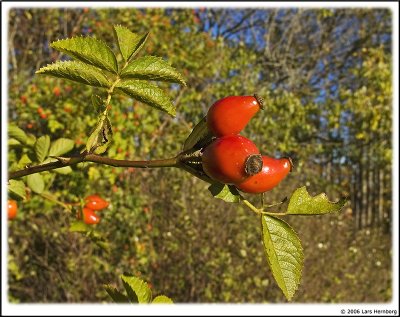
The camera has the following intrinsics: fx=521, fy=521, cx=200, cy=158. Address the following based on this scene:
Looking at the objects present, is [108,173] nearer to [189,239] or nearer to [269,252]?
[189,239]

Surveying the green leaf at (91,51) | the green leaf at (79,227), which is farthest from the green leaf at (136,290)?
the green leaf at (79,227)

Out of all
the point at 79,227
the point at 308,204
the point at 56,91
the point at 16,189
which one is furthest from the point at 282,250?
the point at 56,91

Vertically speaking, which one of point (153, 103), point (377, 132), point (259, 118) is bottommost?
point (153, 103)

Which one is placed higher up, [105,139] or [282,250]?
[105,139]

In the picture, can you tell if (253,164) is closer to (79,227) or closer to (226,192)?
(226,192)

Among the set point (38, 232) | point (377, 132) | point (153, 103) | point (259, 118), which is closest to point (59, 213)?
point (38, 232)

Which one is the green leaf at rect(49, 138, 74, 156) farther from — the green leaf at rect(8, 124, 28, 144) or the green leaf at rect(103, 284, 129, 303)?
the green leaf at rect(103, 284, 129, 303)

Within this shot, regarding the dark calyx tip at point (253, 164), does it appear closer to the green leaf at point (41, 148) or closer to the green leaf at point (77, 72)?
the green leaf at point (77, 72)
